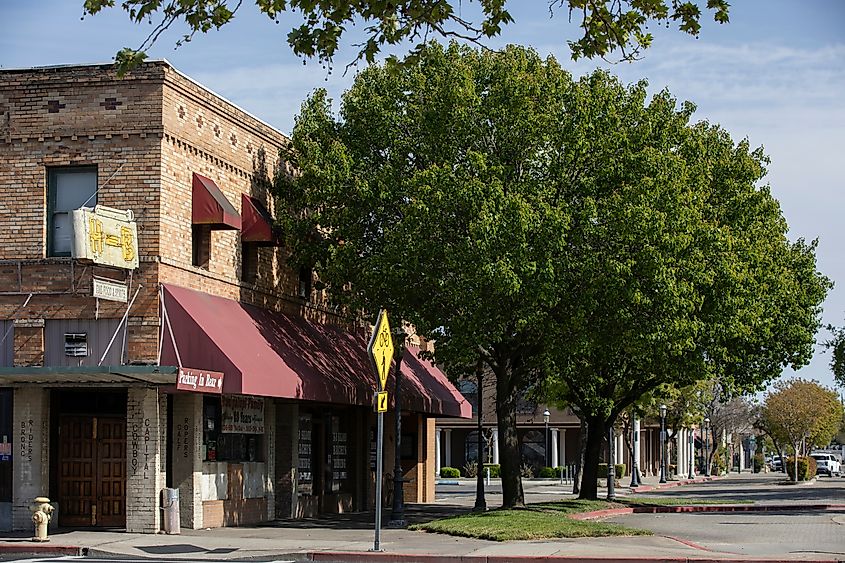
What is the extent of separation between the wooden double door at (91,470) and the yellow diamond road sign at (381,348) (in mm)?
6030

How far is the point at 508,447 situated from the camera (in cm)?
2912

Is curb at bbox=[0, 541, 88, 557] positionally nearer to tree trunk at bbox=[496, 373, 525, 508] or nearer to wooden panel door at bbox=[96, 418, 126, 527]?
wooden panel door at bbox=[96, 418, 126, 527]

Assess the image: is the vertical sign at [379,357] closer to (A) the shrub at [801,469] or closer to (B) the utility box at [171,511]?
(B) the utility box at [171,511]

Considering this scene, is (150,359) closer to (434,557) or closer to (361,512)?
(434,557)

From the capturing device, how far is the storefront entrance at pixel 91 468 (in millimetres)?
23469

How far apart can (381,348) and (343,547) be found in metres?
3.30

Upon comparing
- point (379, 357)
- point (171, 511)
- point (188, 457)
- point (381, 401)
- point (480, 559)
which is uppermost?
point (379, 357)

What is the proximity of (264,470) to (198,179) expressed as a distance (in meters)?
6.72

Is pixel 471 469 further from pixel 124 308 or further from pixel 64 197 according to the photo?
pixel 124 308

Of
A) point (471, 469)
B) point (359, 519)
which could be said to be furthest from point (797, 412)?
point (359, 519)

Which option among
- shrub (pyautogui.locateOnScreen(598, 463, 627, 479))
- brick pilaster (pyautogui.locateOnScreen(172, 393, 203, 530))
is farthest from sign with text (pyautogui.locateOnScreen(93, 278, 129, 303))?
shrub (pyautogui.locateOnScreen(598, 463, 627, 479))

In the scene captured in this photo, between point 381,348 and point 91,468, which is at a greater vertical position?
point 381,348

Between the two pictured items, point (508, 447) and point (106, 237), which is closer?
point (106, 237)

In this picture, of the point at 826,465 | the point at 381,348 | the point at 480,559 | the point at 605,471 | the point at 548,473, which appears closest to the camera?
the point at 480,559
